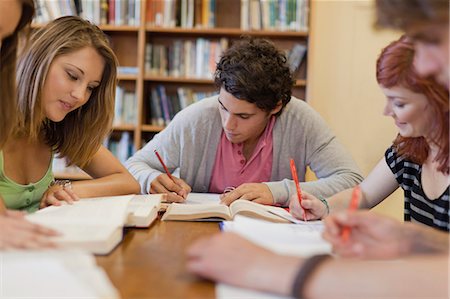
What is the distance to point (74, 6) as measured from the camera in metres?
3.20

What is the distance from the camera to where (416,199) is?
132 cm

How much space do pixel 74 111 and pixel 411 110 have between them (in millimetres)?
1100

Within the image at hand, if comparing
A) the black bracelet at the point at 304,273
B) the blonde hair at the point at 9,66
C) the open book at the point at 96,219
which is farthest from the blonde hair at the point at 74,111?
the black bracelet at the point at 304,273

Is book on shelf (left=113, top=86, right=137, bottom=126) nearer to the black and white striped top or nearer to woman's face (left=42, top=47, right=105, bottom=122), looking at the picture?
woman's face (left=42, top=47, right=105, bottom=122)

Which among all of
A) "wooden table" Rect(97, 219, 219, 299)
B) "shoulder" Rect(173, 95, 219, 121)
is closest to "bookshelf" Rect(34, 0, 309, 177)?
"shoulder" Rect(173, 95, 219, 121)

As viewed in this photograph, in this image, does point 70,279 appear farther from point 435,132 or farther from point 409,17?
point 435,132

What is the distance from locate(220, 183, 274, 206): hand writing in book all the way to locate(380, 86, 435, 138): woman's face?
526 mm

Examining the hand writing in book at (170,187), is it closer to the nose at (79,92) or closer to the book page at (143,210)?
the book page at (143,210)

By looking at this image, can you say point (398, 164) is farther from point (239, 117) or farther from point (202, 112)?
point (202, 112)

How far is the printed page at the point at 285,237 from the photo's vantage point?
860 mm

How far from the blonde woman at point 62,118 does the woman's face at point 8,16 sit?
11.4 inches

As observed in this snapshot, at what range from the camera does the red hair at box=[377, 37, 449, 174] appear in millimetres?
1093

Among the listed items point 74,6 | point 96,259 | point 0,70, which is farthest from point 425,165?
point 74,6

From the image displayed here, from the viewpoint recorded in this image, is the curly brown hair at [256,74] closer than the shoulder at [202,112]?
Yes
